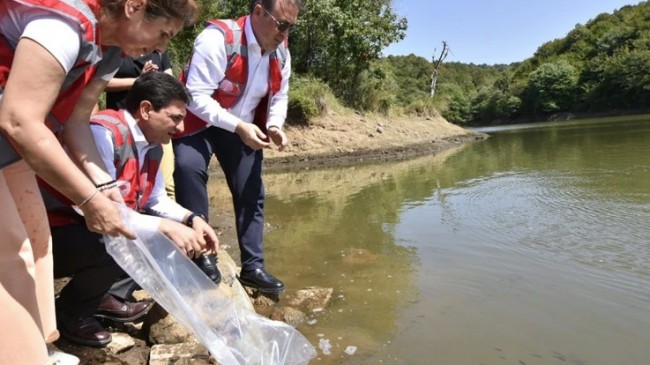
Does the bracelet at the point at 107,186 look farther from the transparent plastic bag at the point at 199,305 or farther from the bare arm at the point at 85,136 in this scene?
the transparent plastic bag at the point at 199,305

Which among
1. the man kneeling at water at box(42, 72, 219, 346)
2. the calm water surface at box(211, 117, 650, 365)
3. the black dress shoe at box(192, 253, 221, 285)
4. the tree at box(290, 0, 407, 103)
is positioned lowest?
the calm water surface at box(211, 117, 650, 365)

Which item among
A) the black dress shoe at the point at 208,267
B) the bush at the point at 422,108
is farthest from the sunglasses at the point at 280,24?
the bush at the point at 422,108

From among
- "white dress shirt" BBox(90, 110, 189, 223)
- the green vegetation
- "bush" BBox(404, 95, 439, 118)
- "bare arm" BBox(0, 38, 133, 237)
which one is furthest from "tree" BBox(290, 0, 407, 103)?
"bare arm" BBox(0, 38, 133, 237)

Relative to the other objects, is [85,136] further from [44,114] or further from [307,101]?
[307,101]

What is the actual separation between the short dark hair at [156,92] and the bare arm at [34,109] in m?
0.99

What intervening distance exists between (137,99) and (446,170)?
8.11 meters

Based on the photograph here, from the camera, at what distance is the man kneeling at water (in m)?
1.97

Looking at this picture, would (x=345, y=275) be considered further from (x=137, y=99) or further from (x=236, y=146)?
(x=137, y=99)

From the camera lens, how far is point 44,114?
1205 millimetres

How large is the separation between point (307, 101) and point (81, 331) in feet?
39.9

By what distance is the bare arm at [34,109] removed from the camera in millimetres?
1153

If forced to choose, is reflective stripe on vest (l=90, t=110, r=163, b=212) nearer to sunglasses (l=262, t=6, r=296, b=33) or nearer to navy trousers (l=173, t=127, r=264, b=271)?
navy trousers (l=173, t=127, r=264, b=271)

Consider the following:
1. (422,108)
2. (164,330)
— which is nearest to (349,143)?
(422,108)

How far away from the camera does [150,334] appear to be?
7.38 feet
